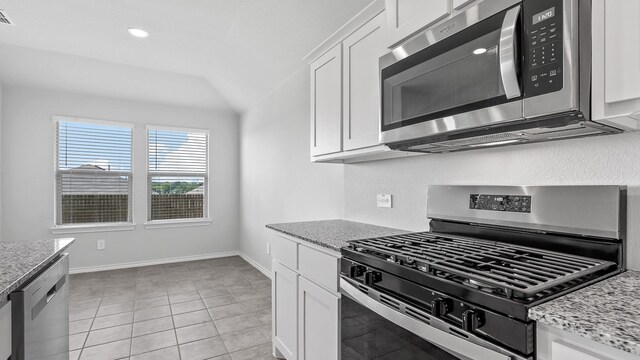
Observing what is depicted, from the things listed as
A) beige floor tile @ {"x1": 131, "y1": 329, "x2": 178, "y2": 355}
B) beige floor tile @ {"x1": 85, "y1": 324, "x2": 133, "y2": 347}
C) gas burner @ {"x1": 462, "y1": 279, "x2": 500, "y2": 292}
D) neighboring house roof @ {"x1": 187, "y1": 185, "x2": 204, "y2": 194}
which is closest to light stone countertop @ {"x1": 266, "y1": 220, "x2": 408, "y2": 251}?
gas burner @ {"x1": 462, "y1": 279, "x2": 500, "y2": 292}

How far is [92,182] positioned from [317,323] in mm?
4300

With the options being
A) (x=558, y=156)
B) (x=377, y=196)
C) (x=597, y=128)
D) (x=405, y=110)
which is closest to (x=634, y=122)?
(x=597, y=128)

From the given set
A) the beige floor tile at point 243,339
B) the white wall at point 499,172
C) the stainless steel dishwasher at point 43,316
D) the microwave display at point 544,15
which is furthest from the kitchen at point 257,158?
the stainless steel dishwasher at point 43,316

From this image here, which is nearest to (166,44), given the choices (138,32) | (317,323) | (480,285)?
(138,32)

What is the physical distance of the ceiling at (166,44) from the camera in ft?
8.78

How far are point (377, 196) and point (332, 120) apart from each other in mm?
615

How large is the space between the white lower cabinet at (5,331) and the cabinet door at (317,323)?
3.93 ft

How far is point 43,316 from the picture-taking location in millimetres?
1343

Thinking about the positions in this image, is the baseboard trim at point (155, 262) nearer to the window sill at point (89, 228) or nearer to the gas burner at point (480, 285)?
the window sill at point (89, 228)

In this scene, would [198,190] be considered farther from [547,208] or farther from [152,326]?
[547,208]

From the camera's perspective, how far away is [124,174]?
4695 millimetres

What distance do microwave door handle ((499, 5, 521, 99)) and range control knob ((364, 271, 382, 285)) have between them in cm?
79

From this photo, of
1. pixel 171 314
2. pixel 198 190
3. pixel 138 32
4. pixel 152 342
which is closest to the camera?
pixel 152 342

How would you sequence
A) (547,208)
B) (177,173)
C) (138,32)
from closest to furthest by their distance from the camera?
(547,208) → (138,32) → (177,173)
